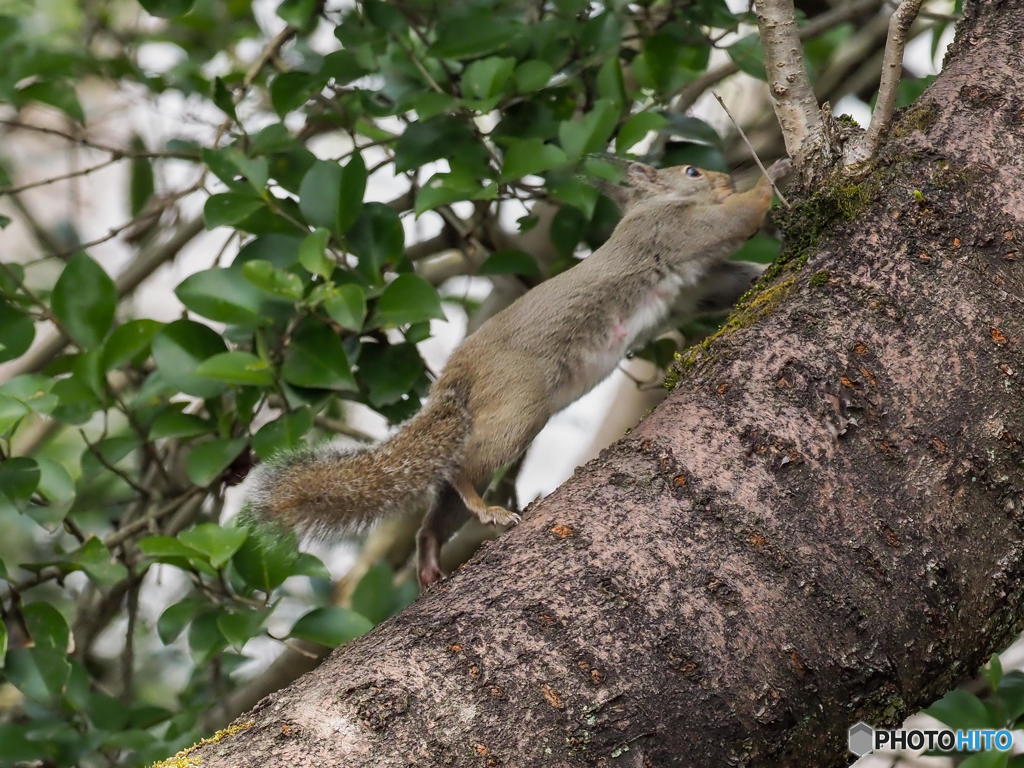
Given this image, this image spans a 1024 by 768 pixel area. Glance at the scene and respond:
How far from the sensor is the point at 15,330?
7.37 feet

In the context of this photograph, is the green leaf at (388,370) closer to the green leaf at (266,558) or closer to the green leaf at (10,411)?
the green leaf at (266,558)

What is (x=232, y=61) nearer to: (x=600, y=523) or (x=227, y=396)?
(x=227, y=396)

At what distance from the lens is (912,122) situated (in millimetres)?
1572

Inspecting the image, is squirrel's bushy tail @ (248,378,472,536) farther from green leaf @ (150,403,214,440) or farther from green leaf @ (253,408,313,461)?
green leaf @ (150,403,214,440)

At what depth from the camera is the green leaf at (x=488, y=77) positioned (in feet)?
7.22

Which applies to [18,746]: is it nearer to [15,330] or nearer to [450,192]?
[15,330]

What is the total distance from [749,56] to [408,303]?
98 centimetres

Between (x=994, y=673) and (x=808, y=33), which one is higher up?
(x=808, y=33)

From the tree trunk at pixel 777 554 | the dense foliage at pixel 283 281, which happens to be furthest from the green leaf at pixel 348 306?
the tree trunk at pixel 777 554

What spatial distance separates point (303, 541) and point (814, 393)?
1.09 metres

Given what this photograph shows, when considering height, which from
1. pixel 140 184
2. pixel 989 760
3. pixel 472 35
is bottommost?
pixel 989 760

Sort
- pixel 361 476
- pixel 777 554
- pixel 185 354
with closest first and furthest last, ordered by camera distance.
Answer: pixel 777 554 < pixel 361 476 < pixel 185 354

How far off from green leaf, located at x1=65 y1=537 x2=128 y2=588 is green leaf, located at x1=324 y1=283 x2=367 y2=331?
642 mm

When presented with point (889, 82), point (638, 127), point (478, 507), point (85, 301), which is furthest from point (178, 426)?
point (889, 82)
